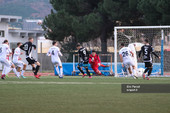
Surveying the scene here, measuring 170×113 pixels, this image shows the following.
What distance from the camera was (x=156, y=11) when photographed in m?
36.0

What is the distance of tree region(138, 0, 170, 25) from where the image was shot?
3453 cm

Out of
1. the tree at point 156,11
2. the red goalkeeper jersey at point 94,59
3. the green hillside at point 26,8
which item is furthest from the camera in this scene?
the green hillside at point 26,8

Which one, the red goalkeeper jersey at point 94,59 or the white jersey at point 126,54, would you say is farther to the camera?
the red goalkeeper jersey at point 94,59

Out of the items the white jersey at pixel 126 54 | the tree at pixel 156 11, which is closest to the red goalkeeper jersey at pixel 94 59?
the white jersey at pixel 126 54

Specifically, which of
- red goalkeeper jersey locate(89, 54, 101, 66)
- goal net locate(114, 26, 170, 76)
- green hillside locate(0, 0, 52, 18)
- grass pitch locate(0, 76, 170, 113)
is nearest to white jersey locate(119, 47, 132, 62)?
goal net locate(114, 26, 170, 76)

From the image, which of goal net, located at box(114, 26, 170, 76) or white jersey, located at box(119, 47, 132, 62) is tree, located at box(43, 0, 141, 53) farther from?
white jersey, located at box(119, 47, 132, 62)

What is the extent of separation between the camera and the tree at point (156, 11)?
113 feet

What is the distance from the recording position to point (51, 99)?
402 inches

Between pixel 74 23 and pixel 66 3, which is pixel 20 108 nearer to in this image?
pixel 74 23

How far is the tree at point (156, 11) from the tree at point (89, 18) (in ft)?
6.49

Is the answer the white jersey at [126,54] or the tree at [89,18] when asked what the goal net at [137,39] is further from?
the tree at [89,18]

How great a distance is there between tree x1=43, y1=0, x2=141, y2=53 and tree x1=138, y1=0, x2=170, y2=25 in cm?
198

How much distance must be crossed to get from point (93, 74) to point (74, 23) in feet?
36.1

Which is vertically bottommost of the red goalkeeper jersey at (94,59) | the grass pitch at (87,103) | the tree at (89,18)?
the grass pitch at (87,103)
